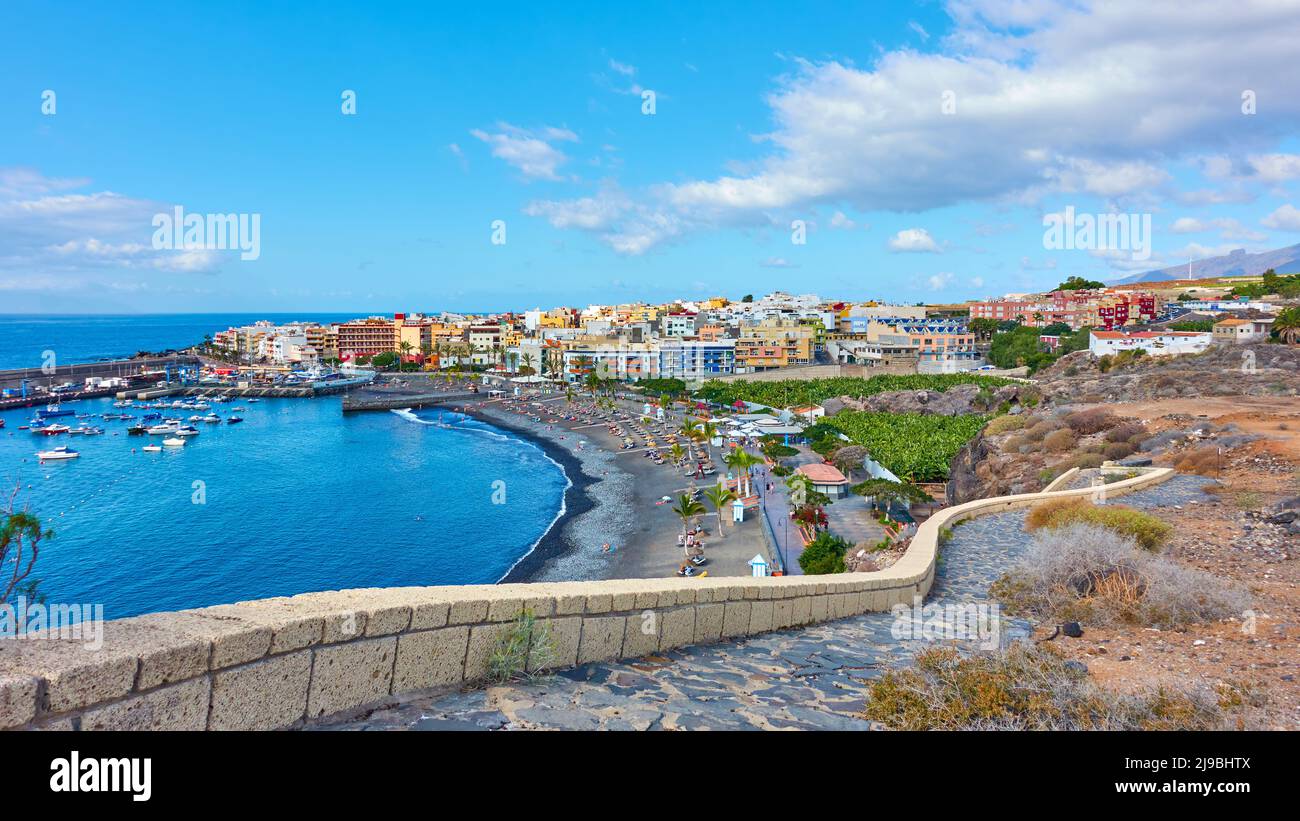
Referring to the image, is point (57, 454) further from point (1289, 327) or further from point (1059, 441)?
point (1289, 327)

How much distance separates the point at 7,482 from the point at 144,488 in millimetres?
8411

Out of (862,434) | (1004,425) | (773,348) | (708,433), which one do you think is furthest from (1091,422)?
(773,348)

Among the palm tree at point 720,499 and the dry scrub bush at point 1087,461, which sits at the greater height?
the dry scrub bush at point 1087,461

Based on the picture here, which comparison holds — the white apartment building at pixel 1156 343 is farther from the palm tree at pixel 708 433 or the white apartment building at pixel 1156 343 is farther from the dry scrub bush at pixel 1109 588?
the dry scrub bush at pixel 1109 588

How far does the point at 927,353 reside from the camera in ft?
310

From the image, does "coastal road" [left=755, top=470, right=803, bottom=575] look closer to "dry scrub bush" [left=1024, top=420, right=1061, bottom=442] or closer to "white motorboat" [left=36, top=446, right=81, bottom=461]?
"dry scrub bush" [left=1024, top=420, right=1061, bottom=442]

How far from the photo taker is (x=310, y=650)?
3.90 metres

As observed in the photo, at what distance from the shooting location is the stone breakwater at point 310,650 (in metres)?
3.13

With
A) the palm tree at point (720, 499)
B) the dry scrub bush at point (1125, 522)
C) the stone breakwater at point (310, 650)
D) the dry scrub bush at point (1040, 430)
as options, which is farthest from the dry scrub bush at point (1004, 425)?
the stone breakwater at point (310, 650)

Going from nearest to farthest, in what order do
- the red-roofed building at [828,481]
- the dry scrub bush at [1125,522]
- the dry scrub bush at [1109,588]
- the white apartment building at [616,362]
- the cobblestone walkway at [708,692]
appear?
the cobblestone walkway at [708,692]
the dry scrub bush at [1109,588]
the dry scrub bush at [1125,522]
the red-roofed building at [828,481]
the white apartment building at [616,362]

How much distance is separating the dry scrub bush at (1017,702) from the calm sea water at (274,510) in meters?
26.7

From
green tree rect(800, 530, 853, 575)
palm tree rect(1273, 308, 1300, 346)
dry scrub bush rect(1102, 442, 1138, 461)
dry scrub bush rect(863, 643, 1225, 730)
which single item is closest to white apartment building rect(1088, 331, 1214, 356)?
palm tree rect(1273, 308, 1300, 346)
